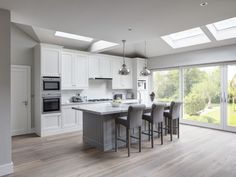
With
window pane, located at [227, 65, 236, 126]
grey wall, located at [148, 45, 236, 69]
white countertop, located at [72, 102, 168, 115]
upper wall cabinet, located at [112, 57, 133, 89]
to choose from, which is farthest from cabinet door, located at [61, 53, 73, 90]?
window pane, located at [227, 65, 236, 126]

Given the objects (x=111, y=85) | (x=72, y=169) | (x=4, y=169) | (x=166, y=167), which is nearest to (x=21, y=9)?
(x=4, y=169)

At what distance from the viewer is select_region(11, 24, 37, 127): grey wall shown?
5.07 meters

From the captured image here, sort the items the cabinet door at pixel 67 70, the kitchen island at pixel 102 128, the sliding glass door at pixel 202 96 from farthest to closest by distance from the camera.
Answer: the sliding glass door at pixel 202 96 → the cabinet door at pixel 67 70 → the kitchen island at pixel 102 128

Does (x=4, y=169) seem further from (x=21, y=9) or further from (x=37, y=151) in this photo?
(x=21, y=9)

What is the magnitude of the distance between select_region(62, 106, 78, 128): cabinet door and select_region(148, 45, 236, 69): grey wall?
388 centimetres

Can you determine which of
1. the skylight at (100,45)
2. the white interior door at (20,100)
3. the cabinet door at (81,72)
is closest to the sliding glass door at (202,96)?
the skylight at (100,45)

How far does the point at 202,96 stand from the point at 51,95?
502cm

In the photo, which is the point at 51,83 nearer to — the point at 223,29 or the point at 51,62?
the point at 51,62

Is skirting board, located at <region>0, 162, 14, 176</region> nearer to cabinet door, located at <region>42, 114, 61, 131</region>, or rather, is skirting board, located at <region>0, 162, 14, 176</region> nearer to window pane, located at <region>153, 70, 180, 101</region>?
cabinet door, located at <region>42, 114, 61, 131</region>

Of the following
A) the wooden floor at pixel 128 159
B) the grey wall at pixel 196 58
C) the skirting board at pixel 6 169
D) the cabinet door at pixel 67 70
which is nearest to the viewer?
the skirting board at pixel 6 169

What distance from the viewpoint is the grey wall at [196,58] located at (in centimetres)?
523

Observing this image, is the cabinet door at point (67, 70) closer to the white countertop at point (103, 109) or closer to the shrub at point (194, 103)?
the white countertop at point (103, 109)

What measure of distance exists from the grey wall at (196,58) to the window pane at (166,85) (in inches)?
14.7

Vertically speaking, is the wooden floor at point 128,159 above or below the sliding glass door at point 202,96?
below
